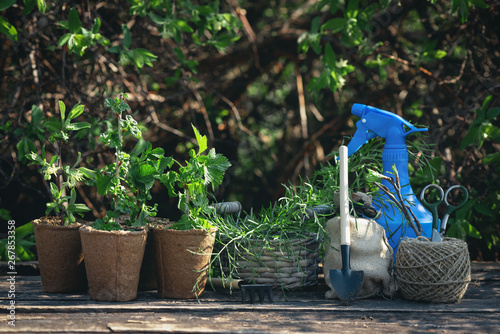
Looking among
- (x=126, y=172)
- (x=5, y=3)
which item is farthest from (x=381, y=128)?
(x=5, y=3)

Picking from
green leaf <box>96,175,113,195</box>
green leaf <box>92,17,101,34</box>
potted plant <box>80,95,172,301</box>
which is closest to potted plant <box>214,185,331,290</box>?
potted plant <box>80,95,172,301</box>

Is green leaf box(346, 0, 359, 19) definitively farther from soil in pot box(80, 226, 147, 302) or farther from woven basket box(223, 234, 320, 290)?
soil in pot box(80, 226, 147, 302)

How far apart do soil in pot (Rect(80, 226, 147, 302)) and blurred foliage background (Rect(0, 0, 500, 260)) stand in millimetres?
739

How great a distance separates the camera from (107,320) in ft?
4.29

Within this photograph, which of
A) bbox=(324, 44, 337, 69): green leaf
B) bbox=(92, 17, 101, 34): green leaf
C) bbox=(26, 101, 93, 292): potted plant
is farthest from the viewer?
bbox=(324, 44, 337, 69): green leaf

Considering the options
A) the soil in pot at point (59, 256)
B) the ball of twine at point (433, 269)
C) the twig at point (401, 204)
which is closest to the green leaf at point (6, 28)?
the soil in pot at point (59, 256)

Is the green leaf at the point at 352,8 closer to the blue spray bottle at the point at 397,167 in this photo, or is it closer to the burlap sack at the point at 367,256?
the blue spray bottle at the point at 397,167

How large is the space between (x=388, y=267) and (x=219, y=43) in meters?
1.28

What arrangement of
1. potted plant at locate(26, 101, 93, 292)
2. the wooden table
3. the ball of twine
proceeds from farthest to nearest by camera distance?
potted plant at locate(26, 101, 93, 292) < the ball of twine < the wooden table

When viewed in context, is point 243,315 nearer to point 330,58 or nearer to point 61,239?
point 61,239

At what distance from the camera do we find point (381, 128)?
1.68 metres

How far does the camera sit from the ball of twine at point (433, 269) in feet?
4.77

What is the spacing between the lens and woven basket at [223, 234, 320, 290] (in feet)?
5.20

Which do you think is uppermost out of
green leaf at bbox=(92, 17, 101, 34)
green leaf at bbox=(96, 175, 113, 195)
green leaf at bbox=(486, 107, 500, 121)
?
green leaf at bbox=(92, 17, 101, 34)
